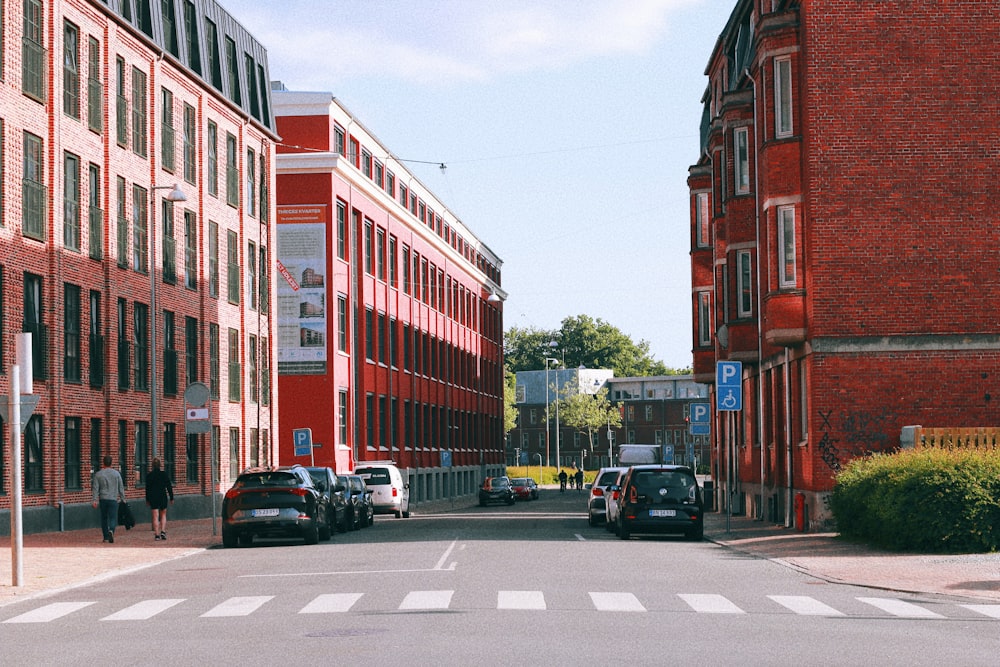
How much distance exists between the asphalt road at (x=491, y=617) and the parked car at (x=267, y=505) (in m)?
4.26

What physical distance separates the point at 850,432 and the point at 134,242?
2065cm

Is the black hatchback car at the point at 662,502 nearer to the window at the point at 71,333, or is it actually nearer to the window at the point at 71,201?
the window at the point at 71,333

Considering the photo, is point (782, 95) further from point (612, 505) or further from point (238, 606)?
point (238, 606)

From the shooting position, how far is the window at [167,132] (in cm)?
4428

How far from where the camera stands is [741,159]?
37562 mm

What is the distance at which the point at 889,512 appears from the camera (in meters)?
23.6

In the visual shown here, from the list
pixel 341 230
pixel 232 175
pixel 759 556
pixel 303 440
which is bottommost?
pixel 759 556

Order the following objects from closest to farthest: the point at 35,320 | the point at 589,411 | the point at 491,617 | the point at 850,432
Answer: the point at 491,617
the point at 850,432
the point at 35,320
the point at 589,411

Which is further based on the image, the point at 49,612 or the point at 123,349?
the point at 123,349

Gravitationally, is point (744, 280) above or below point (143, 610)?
above

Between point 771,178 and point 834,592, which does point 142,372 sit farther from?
point 834,592

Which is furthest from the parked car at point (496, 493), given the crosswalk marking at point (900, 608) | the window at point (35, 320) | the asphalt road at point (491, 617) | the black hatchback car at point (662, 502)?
the crosswalk marking at point (900, 608)

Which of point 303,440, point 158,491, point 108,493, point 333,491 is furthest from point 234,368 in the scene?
point 108,493

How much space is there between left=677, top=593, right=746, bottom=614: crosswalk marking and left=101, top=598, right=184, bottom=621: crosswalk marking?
5208 mm
